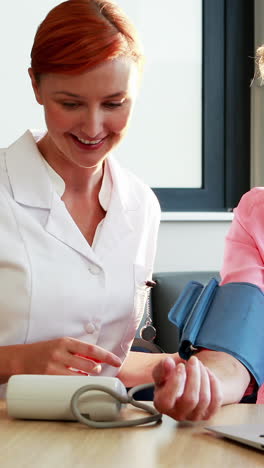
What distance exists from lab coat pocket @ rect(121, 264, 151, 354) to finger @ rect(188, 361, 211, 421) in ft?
2.27

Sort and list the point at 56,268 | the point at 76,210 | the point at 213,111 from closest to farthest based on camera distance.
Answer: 1. the point at 56,268
2. the point at 76,210
3. the point at 213,111

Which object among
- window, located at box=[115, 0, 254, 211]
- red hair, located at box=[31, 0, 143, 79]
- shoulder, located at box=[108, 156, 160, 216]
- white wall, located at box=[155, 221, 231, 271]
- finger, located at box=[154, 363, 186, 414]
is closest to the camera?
finger, located at box=[154, 363, 186, 414]

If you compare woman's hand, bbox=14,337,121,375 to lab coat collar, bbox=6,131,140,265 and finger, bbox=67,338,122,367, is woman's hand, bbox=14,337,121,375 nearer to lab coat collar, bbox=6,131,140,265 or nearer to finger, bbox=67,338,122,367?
finger, bbox=67,338,122,367

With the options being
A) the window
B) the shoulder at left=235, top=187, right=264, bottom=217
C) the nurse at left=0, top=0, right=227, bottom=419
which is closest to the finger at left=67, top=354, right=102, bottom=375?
the nurse at left=0, top=0, right=227, bottom=419

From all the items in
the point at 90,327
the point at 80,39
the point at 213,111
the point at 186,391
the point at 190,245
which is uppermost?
the point at 80,39

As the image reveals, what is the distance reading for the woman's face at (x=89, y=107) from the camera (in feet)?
5.48

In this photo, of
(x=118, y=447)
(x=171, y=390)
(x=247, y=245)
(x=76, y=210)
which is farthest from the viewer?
(x=76, y=210)

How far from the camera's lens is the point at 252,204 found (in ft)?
5.58

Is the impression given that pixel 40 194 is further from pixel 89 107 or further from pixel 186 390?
Answer: pixel 186 390

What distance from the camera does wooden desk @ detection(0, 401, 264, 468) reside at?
3.21ft

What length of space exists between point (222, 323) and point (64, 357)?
264mm

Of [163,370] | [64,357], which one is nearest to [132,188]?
[64,357]

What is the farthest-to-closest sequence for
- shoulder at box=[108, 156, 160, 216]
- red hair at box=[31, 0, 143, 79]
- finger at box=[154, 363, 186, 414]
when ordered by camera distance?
shoulder at box=[108, 156, 160, 216] < red hair at box=[31, 0, 143, 79] < finger at box=[154, 363, 186, 414]

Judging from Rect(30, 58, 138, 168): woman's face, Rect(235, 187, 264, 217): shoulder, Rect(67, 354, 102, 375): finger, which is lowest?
Rect(67, 354, 102, 375): finger
